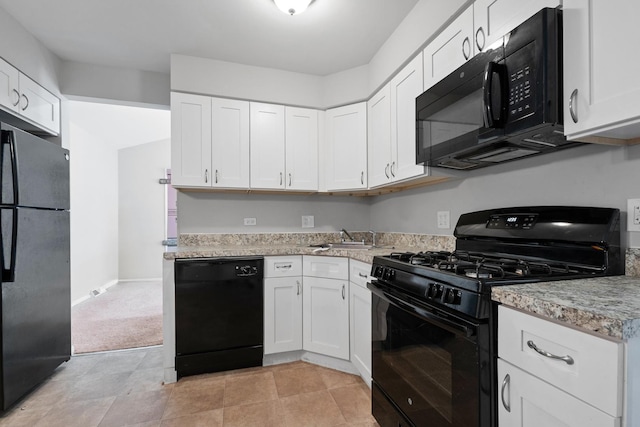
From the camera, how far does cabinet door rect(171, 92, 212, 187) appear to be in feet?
7.85

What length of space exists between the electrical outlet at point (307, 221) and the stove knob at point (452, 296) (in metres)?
1.99

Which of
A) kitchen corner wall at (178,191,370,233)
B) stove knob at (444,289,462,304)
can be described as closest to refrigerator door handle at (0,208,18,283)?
kitchen corner wall at (178,191,370,233)

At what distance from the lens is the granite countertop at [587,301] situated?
63 cm

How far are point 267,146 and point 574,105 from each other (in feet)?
6.81

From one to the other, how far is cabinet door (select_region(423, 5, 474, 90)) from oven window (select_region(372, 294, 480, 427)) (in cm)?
125

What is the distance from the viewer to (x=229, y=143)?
98.8 inches

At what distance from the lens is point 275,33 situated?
2156 millimetres

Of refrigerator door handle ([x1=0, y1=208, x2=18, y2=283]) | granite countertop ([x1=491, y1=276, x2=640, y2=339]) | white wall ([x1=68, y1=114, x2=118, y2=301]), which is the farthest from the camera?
white wall ([x1=68, y1=114, x2=118, y2=301])

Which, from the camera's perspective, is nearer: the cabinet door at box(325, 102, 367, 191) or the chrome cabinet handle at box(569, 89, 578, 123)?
the chrome cabinet handle at box(569, 89, 578, 123)

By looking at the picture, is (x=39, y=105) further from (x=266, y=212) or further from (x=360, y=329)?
(x=360, y=329)

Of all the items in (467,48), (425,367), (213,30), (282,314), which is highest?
(213,30)

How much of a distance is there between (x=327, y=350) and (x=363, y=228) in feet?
4.17

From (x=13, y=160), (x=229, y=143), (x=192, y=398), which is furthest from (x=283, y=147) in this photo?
(x=192, y=398)

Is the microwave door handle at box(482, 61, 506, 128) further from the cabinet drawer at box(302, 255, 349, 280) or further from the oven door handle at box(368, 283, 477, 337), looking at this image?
the cabinet drawer at box(302, 255, 349, 280)
